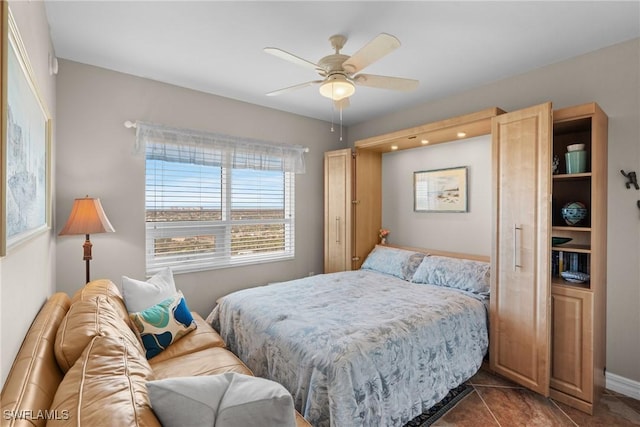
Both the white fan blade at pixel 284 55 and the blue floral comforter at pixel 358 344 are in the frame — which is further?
the white fan blade at pixel 284 55

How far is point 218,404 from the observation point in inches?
36.8

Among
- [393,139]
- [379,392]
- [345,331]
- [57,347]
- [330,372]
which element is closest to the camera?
[57,347]

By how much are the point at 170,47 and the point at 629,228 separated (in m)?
3.78

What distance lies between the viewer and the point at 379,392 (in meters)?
1.69

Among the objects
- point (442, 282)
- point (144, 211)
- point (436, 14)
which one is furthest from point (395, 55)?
point (144, 211)

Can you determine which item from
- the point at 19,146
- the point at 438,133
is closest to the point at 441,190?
the point at 438,133

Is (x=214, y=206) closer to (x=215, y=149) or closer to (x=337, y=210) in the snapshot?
(x=215, y=149)

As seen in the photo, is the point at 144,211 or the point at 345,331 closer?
the point at 345,331

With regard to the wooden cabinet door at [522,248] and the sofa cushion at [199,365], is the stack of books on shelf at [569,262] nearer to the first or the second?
the wooden cabinet door at [522,248]

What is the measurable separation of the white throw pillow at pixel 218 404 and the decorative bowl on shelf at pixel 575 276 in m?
2.41

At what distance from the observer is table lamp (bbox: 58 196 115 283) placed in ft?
7.31

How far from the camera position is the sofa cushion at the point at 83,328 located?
1136mm

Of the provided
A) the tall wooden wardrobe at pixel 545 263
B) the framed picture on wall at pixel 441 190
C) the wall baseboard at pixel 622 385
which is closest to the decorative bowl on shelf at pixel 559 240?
the tall wooden wardrobe at pixel 545 263

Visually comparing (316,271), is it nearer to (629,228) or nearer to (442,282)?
(442,282)
